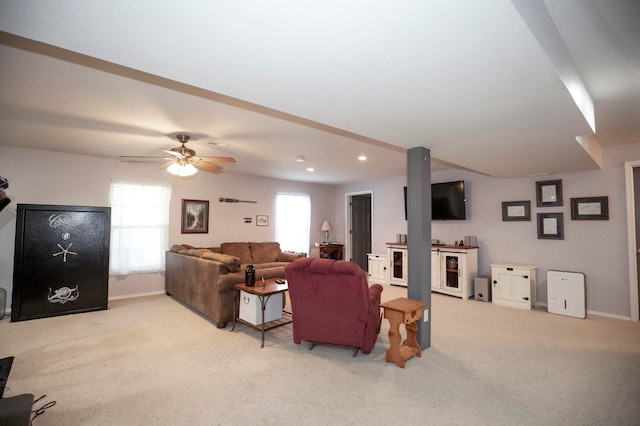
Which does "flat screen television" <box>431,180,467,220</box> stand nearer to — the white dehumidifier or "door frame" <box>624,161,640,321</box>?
the white dehumidifier

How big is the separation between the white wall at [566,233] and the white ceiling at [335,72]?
3.06 ft

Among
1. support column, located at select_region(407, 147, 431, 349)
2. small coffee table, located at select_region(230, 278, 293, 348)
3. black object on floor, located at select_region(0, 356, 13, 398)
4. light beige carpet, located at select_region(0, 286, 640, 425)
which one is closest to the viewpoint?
black object on floor, located at select_region(0, 356, 13, 398)

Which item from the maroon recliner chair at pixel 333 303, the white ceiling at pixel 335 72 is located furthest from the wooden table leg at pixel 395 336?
the white ceiling at pixel 335 72

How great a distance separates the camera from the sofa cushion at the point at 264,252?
21.0 feet

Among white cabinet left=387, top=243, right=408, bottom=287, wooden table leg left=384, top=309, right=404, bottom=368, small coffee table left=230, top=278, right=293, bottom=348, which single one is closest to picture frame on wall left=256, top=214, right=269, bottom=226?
white cabinet left=387, top=243, right=408, bottom=287

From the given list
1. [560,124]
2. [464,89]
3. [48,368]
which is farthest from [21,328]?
[560,124]

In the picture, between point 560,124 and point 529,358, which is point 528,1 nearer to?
point 560,124

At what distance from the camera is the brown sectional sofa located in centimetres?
383

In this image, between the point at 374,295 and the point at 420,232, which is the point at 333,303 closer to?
the point at 374,295

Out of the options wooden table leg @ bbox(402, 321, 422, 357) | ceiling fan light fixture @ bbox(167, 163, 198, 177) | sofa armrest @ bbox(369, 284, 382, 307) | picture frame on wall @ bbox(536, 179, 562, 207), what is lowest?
wooden table leg @ bbox(402, 321, 422, 357)

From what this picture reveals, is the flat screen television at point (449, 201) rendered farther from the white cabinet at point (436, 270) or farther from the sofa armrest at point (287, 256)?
the sofa armrest at point (287, 256)

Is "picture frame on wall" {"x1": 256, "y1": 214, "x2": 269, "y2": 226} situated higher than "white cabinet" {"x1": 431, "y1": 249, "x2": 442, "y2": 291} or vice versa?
"picture frame on wall" {"x1": 256, "y1": 214, "x2": 269, "y2": 226}

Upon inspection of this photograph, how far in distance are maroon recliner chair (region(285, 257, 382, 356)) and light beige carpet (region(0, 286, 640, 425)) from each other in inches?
7.5

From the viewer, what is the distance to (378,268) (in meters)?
6.85
